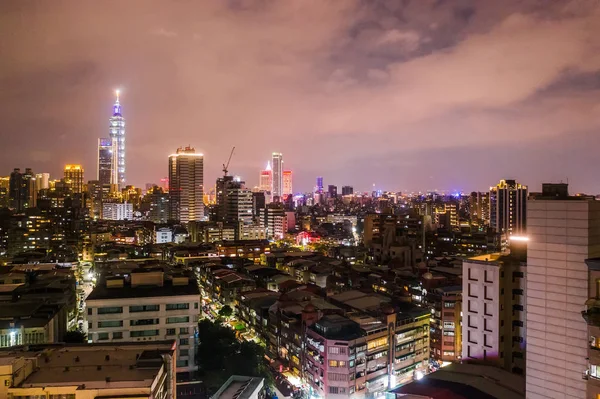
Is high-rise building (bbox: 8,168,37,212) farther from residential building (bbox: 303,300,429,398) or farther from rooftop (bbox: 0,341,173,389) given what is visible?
rooftop (bbox: 0,341,173,389)

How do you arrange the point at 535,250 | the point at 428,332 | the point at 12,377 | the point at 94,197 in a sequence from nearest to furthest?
the point at 12,377 < the point at 535,250 < the point at 428,332 < the point at 94,197

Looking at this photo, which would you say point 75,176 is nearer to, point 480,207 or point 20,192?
point 20,192

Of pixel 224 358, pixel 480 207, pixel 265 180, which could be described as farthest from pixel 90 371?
pixel 265 180

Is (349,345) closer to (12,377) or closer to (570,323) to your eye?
(570,323)

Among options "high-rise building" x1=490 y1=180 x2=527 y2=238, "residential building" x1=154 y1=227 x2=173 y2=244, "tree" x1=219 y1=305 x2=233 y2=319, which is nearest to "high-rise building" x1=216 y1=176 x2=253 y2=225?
"residential building" x1=154 y1=227 x2=173 y2=244

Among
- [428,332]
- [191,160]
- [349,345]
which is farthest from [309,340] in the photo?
[191,160]

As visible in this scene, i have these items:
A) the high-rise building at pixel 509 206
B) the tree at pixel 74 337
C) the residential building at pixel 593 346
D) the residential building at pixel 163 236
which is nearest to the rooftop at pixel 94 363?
the tree at pixel 74 337

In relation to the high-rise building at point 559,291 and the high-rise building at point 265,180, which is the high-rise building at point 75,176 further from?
the high-rise building at point 559,291
